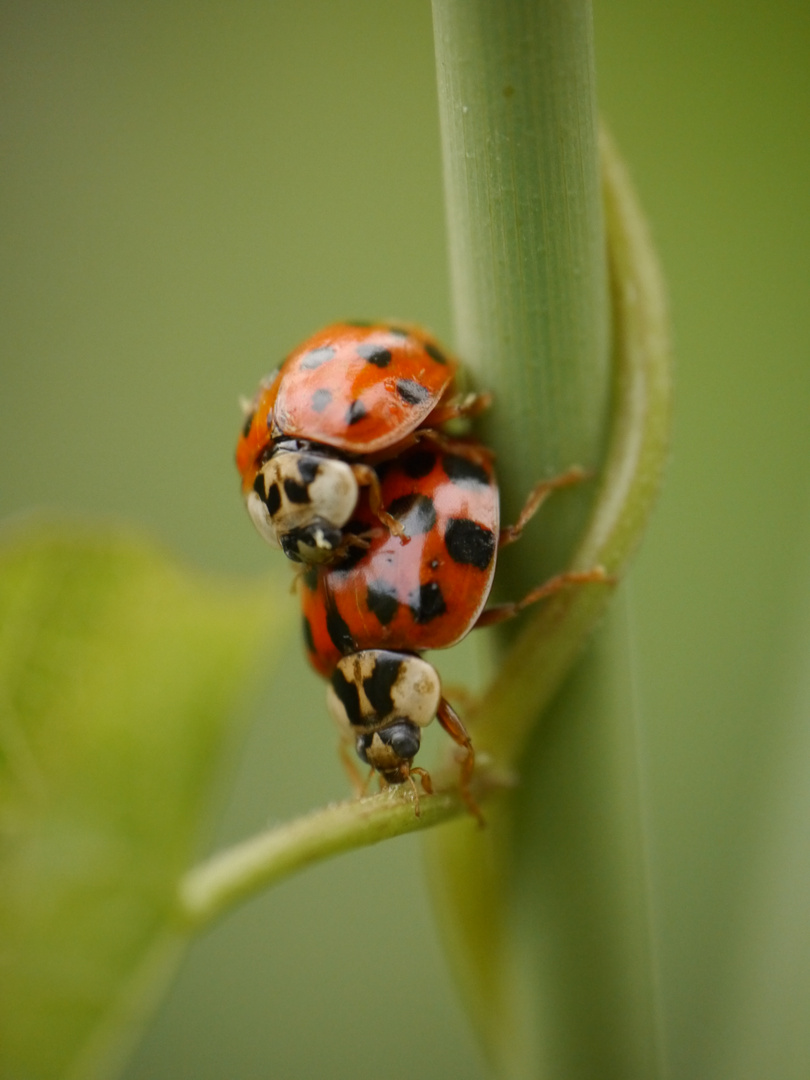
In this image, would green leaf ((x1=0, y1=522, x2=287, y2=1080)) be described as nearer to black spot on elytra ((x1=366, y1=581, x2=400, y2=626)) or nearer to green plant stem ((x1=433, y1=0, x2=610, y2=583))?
black spot on elytra ((x1=366, y1=581, x2=400, y2=626))

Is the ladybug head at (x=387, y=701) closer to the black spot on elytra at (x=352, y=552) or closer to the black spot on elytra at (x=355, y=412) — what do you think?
the black spot on elytra at (x=352, y=552)

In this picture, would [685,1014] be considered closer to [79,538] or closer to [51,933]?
[51,933]

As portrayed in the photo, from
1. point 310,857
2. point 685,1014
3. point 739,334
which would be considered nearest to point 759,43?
point 739,334

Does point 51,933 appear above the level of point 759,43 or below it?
below

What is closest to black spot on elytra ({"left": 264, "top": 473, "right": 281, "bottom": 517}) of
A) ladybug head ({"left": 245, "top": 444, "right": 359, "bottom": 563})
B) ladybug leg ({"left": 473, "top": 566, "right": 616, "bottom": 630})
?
ladybug head ({"left": 245, "top": 444, "right": 359, "bottom": 563})

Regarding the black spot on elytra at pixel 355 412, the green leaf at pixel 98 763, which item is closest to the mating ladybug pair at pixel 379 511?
the black spot on elytra at pixel 355 412

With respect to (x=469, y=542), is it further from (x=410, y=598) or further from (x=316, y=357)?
(x=316, y=357)

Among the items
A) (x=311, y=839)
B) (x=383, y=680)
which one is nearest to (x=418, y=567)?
(x=383, y=680)
